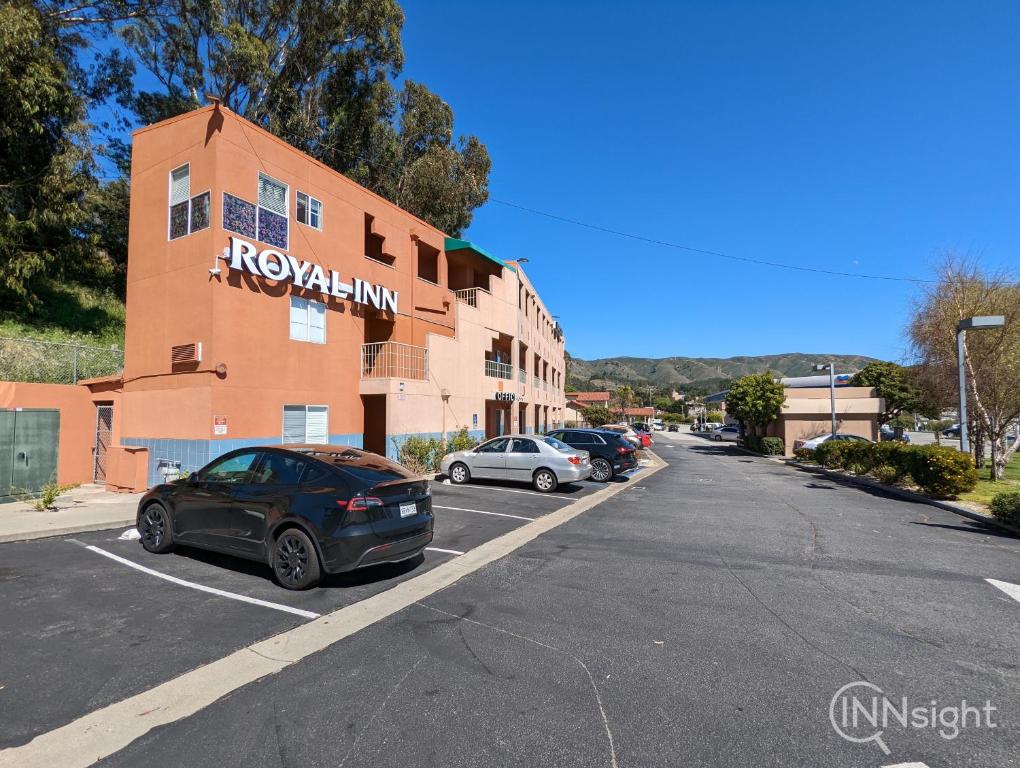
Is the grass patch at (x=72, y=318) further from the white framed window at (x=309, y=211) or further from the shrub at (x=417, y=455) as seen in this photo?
the shrub at (x=417, y=455)

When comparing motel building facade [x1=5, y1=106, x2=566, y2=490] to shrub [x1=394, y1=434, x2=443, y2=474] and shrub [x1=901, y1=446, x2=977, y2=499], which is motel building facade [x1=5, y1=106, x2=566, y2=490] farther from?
shrub [x1=901, y1=446, x2=977, y2=499]

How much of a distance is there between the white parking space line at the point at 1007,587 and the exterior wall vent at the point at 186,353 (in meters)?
14.3

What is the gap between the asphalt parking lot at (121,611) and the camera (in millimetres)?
3645

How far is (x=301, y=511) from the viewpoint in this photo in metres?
5.59

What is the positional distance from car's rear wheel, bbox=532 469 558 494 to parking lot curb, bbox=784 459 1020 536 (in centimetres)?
878

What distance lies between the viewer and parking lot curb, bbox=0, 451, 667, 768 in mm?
2969

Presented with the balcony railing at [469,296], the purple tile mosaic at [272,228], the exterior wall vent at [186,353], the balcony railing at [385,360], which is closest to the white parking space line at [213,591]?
the exterior wall vent at [186,353]

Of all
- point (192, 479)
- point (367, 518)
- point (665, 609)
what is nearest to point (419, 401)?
point (192, 479)

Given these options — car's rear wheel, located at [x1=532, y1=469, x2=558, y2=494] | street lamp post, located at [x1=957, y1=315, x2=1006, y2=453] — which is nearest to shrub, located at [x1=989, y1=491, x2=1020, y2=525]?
street lamp post, located at [x1=957, y1=315, x2=1006, y2=453]

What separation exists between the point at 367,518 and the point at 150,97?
3102cm

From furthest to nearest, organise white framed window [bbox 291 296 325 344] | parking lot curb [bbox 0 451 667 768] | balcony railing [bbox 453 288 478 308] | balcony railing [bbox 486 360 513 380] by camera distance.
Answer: balcony railing [bbox 486 360 513 380], balcony railing [bbox 453 288 478 308], white framed window [bbox 291 296 325 344], parking lot curb [bbox 0 451 667 768]

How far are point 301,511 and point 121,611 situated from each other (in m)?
1.82

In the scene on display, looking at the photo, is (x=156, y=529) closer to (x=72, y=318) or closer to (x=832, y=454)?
(x=72, y=318)

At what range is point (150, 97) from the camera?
2620cm
